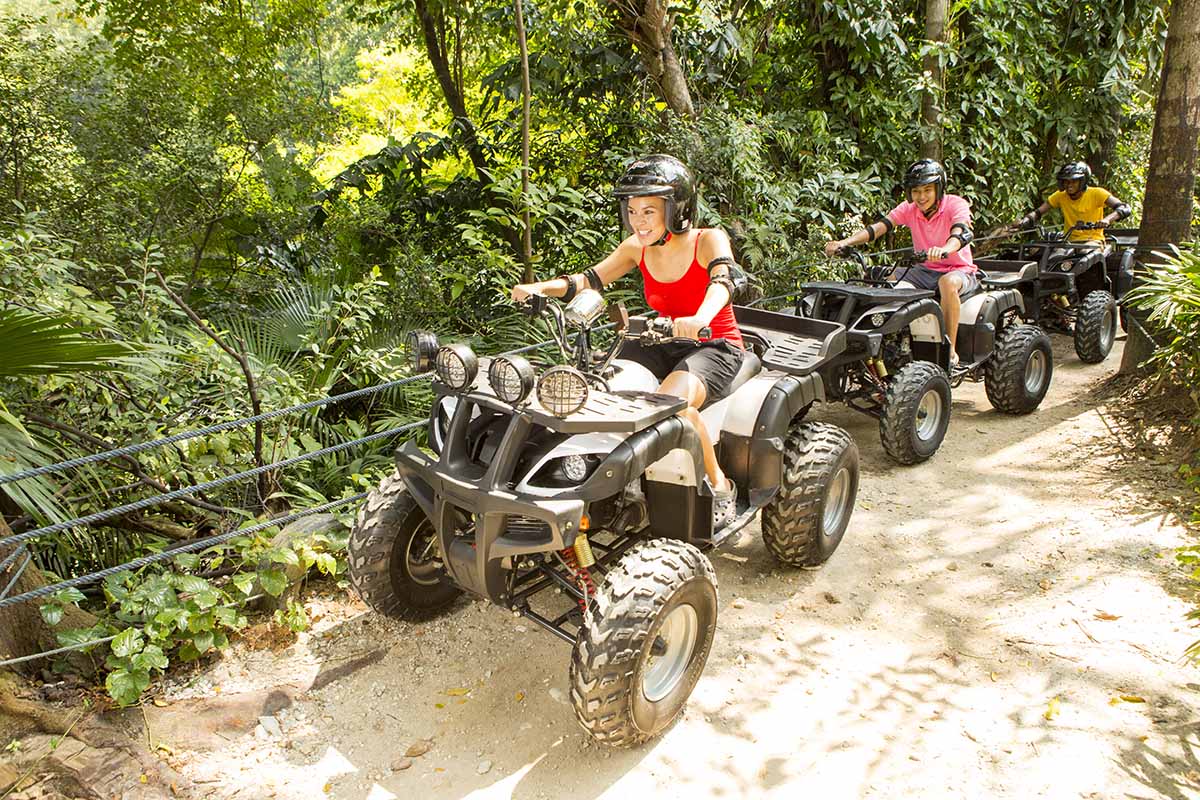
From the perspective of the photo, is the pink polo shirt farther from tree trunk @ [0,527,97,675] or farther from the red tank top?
tree trunk @ [0,527,97,675]

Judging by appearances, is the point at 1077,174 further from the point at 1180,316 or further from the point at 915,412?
the point at 915,412

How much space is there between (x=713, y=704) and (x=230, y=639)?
2.17 m

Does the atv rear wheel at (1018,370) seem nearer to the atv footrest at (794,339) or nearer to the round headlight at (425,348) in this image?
the atv footrest at (794,339)

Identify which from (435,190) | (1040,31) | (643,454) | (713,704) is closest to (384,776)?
(713,704)

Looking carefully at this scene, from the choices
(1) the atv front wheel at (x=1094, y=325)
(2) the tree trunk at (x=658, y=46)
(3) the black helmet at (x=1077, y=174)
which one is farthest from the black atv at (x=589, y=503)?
(3) the black helmet at (x=1077, y=174)

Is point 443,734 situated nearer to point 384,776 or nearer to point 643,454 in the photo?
point 384,776

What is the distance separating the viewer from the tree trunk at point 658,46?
696 cm

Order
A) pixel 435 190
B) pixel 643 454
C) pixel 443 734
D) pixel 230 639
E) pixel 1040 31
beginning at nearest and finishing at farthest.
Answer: pixel 643 454
pixel 443 734
pixel 230 639
pixel 435 190
pixel 1040 31

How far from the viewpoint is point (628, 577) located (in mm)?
2836

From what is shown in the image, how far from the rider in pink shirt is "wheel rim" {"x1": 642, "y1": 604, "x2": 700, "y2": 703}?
12.4 feet

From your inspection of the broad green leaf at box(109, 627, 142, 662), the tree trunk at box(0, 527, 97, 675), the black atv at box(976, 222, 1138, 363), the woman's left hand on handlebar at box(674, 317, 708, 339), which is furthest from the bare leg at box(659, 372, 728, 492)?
the black atv at box(976, 222, 1138, 363)

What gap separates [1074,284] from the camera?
7980 millimetres

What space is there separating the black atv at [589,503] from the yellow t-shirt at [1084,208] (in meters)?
6.11

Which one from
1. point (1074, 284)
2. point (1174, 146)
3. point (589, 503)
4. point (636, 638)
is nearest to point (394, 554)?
point (589, 503)
